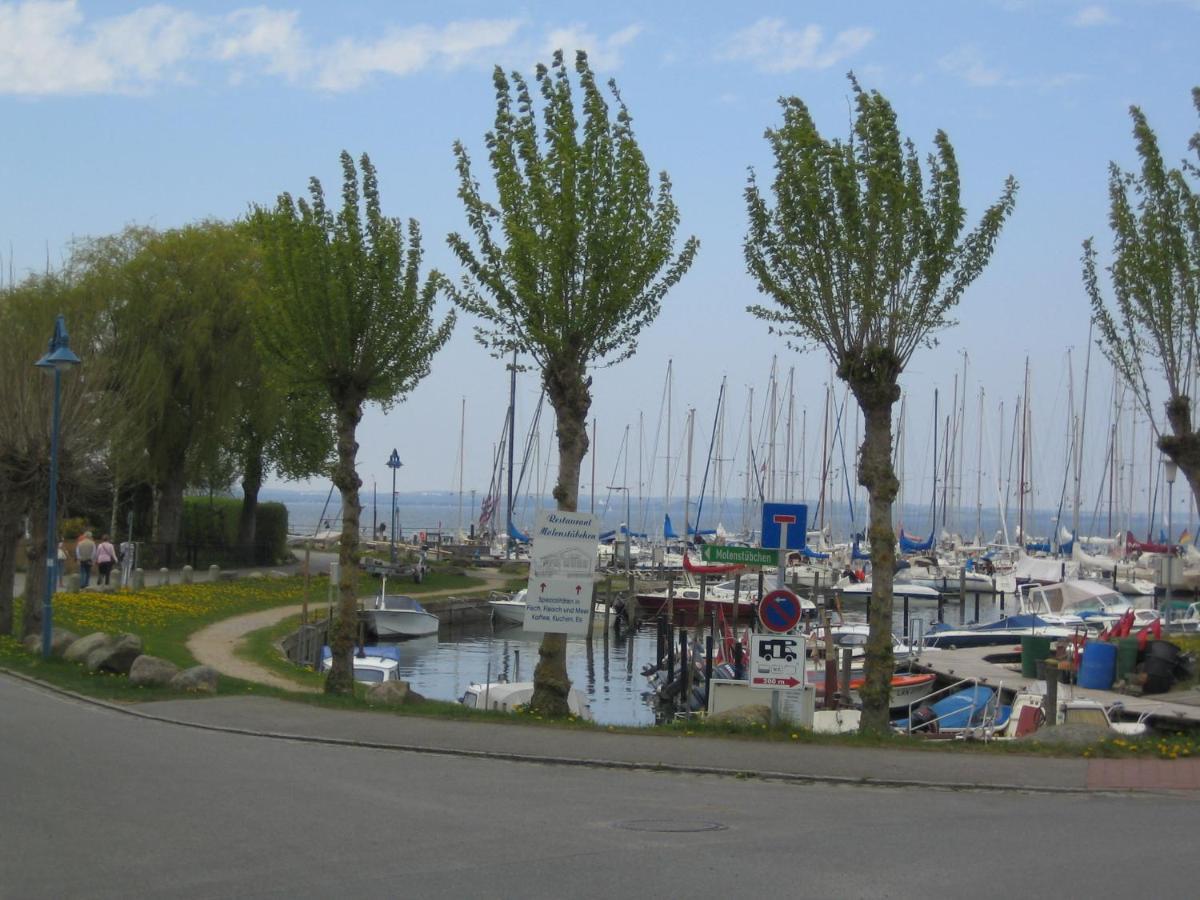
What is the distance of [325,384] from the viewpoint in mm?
21078

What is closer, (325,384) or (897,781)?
(897,781)

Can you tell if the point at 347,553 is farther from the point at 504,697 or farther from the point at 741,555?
the point at 504,697

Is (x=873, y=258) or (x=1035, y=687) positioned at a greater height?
(x=873, y=258)

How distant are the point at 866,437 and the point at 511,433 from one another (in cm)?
5703

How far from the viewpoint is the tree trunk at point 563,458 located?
18.9 metres

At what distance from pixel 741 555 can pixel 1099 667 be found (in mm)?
13506

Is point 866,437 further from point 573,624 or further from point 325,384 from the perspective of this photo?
point 325,384

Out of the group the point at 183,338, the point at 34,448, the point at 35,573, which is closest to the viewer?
the point at 34,448

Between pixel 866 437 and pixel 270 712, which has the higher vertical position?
pixel 866 437

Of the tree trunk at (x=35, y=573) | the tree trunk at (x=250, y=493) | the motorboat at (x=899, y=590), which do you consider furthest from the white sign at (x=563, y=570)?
the motorboat at (x=899, y=590)

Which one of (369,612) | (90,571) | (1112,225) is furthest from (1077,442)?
(1112,225)

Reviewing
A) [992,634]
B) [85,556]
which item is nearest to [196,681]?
[85,556]

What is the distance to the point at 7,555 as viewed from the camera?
2777 centimetres

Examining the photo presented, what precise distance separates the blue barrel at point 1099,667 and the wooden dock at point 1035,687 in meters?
0.29
